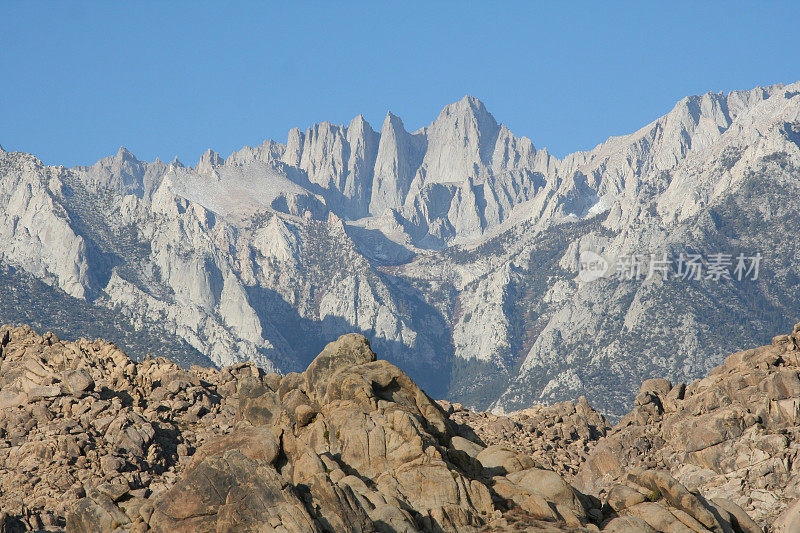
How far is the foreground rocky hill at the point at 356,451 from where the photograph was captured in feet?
148

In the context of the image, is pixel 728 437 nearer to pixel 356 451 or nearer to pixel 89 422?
pixel 356 451

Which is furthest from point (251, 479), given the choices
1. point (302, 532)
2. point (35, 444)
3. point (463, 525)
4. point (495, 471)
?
point (35, 444)

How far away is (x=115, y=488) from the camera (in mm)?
52250

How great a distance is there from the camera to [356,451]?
2052 inches

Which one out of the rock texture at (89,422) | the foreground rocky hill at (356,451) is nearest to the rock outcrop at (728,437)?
the foreground rocky hill at (356,451)

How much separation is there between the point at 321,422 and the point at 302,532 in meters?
15.3

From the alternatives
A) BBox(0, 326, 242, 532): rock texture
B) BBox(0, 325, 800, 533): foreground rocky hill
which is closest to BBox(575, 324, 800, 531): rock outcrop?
BBox(0, 325, 800, 533): foreground rocky hill

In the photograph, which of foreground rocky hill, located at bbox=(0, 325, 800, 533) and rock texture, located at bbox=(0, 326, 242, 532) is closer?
foreground rocky hill, located at bbox=(0, 325, 800, 533)

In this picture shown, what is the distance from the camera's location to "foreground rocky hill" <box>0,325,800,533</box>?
44969 mm

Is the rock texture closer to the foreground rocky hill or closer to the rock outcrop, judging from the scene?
the foreground rocky hill

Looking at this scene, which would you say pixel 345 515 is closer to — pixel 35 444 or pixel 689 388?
pixel 35 444

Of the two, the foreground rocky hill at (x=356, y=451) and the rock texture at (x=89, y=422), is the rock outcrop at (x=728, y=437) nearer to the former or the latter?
the foreground rocky hill at (x=356, y=451)

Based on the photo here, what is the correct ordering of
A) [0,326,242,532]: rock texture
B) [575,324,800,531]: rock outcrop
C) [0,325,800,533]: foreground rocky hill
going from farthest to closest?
[575,324,800,531]: rock outcrop, [0,326,242,532]: rock texture, [0,325,800,533]: foreground rocky hill

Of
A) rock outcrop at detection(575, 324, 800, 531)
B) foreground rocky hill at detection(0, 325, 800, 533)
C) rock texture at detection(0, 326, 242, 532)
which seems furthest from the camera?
rock outcrop at detection(575, 324, 800, 531)
